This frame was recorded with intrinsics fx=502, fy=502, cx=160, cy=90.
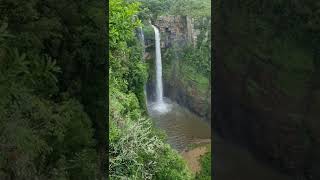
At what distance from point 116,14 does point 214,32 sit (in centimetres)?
325

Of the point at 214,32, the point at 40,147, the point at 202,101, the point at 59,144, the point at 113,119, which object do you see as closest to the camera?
the point at 40,147

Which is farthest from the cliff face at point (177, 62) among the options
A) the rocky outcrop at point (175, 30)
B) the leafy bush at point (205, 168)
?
the leafy bush at point (205, 168)

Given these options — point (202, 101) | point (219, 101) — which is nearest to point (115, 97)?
point (219, 101)

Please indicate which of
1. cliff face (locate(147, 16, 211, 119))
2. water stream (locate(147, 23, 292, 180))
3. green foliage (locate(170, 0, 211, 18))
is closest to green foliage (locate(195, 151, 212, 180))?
water stream (locate(147, 23, 292, 180))

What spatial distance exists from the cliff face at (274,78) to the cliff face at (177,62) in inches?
307

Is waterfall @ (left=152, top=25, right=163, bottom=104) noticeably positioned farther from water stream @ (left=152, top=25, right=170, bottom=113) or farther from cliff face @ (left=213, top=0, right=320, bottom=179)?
cliff face @ (left=213, top=0, right=320, bottom=179)

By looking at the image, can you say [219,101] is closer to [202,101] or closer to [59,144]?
[59,144]

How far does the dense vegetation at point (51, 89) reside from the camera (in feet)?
10.3

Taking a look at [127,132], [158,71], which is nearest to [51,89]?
[127,132]

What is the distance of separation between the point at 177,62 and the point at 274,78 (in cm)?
883

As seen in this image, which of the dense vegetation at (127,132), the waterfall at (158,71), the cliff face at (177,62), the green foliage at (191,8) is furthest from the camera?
the green foliage at (191,8)

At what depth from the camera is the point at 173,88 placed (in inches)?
512

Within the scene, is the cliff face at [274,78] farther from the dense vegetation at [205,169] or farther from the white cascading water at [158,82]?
the white cascading water at [158,82]

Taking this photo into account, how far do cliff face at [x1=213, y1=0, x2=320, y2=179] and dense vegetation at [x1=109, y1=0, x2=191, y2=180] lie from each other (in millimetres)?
2522
